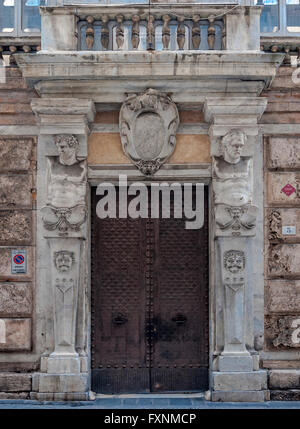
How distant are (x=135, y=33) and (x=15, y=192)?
2.51 meters

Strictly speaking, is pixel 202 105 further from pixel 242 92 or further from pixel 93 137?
pixel 93 137

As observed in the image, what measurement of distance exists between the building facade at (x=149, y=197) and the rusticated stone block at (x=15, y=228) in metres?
0.03

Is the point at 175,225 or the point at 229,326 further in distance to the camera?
the point at 175,225

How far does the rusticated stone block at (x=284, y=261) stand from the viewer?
25.1ft

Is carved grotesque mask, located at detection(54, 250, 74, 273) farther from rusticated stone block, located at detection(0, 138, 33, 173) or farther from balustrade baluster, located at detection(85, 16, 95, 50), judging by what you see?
balustrade baluster, located at detection(85, 16, 95, 50)

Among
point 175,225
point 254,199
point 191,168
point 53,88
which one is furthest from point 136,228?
point 53,88

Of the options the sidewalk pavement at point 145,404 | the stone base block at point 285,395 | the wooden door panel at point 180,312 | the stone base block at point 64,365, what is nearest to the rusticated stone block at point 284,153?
the wooden door panel at point 180,312

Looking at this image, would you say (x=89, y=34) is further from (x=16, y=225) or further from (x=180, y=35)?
(x=16, y=225)

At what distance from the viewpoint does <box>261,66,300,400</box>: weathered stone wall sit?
758 centimetres

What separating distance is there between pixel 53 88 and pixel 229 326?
3618 mm

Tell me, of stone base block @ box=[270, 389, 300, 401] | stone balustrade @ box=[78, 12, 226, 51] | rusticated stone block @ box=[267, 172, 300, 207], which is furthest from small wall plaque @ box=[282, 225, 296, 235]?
stone balustrade @ box=[78, 12, 226, 51]

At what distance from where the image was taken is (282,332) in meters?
7.59

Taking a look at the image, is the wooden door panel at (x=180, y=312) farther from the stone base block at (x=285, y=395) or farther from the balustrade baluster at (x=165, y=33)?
the balustrade baluster at (x=165, y=33)

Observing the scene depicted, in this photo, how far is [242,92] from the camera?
291 inches
